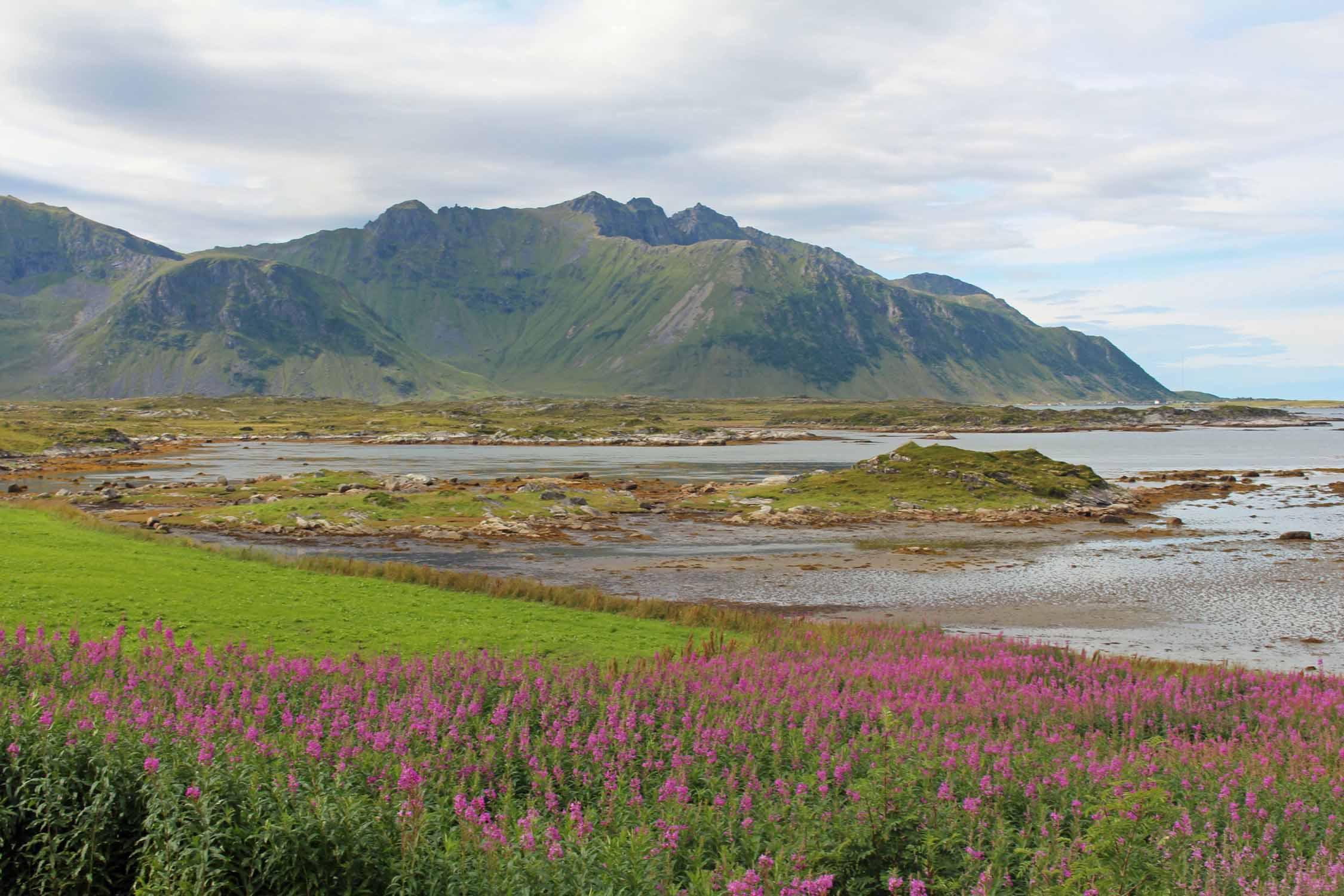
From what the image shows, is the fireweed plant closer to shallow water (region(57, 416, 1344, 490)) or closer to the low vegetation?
the low vegetation

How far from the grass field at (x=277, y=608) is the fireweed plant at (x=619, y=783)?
391cm

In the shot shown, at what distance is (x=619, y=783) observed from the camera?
32.5 feet

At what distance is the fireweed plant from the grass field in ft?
12.8

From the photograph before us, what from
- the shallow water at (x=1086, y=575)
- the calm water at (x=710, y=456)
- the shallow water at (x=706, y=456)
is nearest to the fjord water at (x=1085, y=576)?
the shallow water at (x=1086, y=575)

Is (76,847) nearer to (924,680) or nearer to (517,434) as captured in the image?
(924,680)

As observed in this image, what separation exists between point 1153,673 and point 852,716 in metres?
9.10

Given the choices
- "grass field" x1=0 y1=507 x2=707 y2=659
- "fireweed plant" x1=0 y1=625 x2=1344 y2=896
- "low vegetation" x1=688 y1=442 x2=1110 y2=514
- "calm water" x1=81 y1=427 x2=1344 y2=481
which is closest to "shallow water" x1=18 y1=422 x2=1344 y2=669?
"low vegetation" x1=688 y1=442 x2=1110 y2=514

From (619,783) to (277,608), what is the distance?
51.9ft

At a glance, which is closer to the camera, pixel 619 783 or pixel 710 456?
pixel 619 783

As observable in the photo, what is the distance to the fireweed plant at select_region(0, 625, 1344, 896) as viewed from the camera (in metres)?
7.73

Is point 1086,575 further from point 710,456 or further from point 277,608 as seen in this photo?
point 710,456

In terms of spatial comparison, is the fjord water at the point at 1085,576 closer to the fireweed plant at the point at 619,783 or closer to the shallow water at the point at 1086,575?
the shallow water at the point at 1086,575

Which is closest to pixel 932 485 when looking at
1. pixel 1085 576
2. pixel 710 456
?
pixel 1085 576

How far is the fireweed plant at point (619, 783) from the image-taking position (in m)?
7.73
